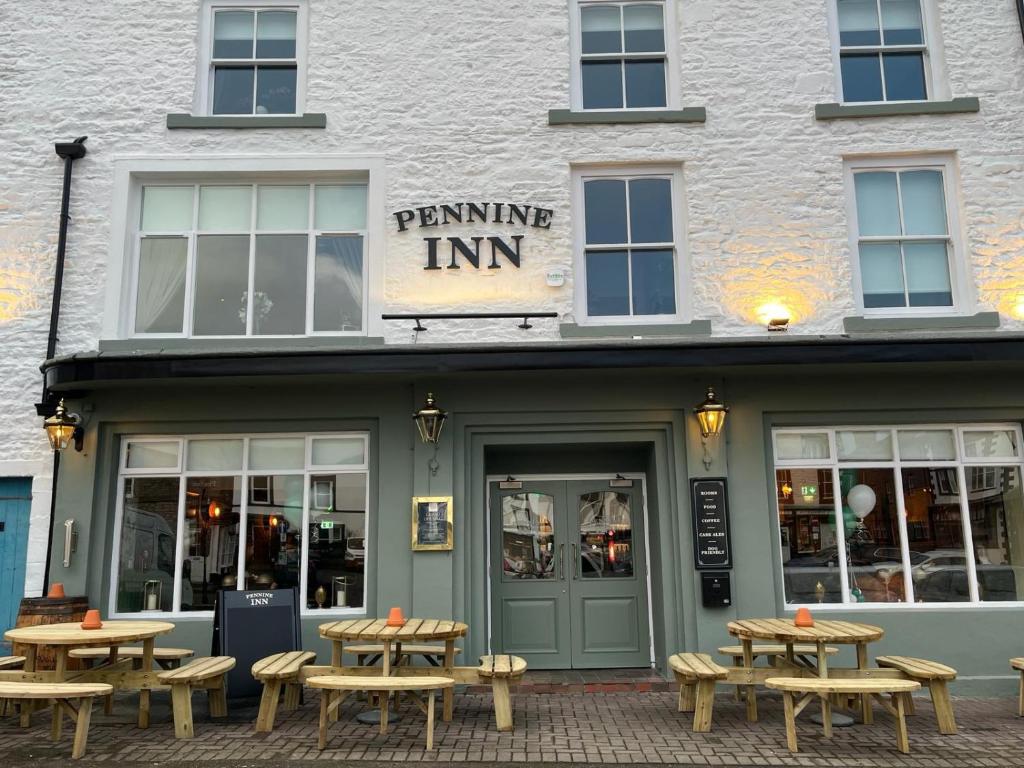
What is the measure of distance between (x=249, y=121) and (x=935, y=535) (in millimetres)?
9325

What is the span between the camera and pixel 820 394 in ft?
30.0

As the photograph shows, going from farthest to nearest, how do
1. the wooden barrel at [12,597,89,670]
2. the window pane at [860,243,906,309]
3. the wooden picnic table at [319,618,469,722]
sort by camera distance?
the window pane at [860,243,906,309]
the wooden barrel at [12,597,89,670]
the wooden picnic table at [319,618,469,722]

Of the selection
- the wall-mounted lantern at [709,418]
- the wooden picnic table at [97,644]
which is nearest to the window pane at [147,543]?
the wooden picnic table at [97,644]

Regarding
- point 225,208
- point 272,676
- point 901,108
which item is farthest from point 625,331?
point 272,676

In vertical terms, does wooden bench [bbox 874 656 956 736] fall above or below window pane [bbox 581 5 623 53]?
below

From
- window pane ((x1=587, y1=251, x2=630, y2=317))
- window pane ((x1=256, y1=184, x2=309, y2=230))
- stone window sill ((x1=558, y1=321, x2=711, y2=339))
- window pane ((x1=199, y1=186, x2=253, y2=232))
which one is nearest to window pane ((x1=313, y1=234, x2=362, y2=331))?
window pane ((x1=256, y1=184, x2=309, y2=230))

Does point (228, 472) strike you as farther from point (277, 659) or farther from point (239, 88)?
point (239, 88)

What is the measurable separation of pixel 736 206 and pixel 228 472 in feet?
21.9

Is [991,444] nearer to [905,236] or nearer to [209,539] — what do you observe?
[905,236]

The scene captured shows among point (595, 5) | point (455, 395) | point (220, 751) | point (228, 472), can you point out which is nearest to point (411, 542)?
point (455, 395)

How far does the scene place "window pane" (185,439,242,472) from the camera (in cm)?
933

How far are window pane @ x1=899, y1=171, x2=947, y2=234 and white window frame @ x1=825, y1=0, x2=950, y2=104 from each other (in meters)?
1.01

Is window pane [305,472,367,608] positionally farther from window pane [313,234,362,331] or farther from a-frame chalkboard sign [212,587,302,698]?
window pane [313,234,362,331]

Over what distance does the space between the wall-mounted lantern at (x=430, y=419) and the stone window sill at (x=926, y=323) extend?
15.5 feet
